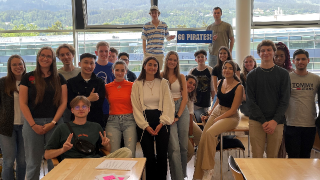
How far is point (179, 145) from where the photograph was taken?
11.3 ft

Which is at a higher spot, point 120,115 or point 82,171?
point 120,115

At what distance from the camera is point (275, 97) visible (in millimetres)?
3064

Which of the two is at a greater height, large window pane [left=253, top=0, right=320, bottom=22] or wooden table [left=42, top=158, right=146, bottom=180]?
large window pane [left=253, top=0, right=320, bottom=22]

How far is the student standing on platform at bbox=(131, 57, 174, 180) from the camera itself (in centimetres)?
316

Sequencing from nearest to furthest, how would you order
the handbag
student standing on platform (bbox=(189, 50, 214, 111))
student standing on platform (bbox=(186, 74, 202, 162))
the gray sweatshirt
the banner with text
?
the handbag
the gray sweatshirt
student standing on platform (bbox=(186, 74, 202, 162))
student standing on platform (bbox=(189, 50, 214, 111))
the banner with text

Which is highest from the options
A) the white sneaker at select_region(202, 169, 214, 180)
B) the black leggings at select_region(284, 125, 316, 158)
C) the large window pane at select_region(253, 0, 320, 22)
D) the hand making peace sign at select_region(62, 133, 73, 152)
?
the large window pane at select_region(253, 0, 320, 22)

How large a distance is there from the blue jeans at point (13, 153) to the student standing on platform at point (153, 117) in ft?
4.58

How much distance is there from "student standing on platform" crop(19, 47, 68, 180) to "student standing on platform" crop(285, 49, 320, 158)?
2.60 meters

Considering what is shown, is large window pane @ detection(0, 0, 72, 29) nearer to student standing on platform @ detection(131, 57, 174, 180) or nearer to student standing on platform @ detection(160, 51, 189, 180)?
student standing on platform @ detection(160, 51, 189, 180)

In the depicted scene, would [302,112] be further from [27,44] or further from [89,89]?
[27,44]

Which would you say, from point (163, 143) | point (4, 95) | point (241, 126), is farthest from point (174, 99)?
point (4, 95)

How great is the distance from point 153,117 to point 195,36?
249 cm

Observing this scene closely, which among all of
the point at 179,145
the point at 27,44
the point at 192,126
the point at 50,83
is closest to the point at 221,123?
the point at 192,126

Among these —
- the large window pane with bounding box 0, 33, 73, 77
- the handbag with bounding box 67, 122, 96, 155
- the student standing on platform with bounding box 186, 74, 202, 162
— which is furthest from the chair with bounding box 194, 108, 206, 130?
the large window pane with bounding box 0, 33, 73, 77
